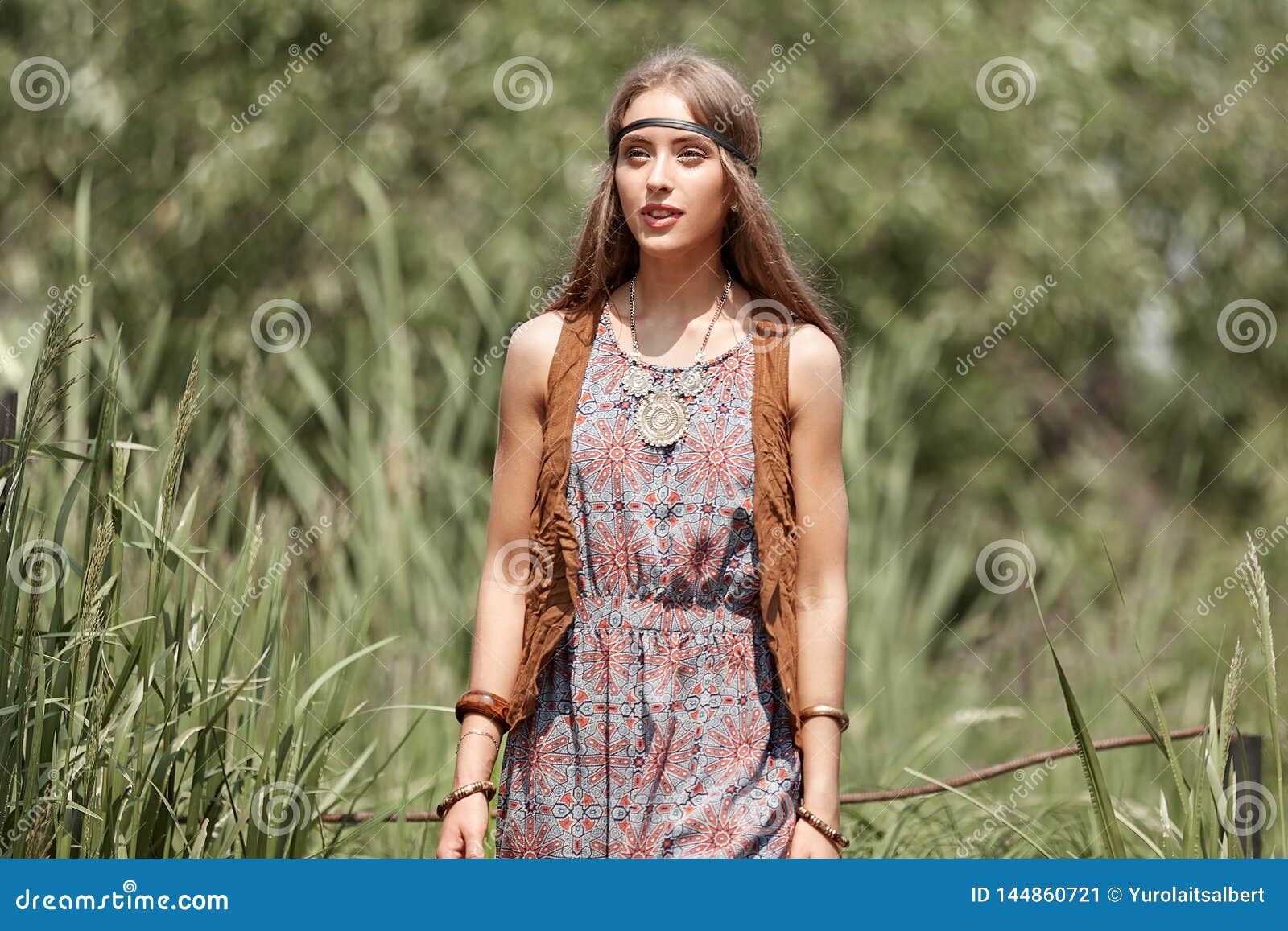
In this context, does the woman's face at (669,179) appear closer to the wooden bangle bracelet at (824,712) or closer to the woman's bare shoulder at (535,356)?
the woman's bare shoulder at (535,356)

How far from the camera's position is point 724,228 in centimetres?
215

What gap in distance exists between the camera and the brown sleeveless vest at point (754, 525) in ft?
6.49

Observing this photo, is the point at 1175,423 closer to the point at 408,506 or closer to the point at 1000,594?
the point at 1000,594

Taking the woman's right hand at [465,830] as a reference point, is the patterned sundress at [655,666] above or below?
above

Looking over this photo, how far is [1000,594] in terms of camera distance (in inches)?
277

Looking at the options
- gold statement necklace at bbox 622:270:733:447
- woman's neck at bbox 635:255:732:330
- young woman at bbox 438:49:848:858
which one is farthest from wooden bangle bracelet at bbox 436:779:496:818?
woman's neck at bbox 635:255:732:330

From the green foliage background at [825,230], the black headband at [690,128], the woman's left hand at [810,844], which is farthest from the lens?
the green foliage background at [825,230]

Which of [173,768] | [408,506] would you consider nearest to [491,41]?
[408,506]

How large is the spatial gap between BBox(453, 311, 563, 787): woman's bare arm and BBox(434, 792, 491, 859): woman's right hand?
4 centimetres

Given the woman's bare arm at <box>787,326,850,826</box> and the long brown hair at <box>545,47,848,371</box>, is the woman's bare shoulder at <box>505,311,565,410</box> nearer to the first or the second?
the long brown hair at <box>545,47,848,371</box>

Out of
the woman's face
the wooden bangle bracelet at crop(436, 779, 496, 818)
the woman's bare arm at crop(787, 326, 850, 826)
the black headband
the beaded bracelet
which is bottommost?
the beaded bracelet

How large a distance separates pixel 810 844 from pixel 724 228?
0.89 m

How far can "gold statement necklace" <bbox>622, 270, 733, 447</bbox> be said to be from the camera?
202cm

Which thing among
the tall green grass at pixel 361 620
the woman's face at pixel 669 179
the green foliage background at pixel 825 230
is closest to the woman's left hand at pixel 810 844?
the tall green grass at pixel 361 620
